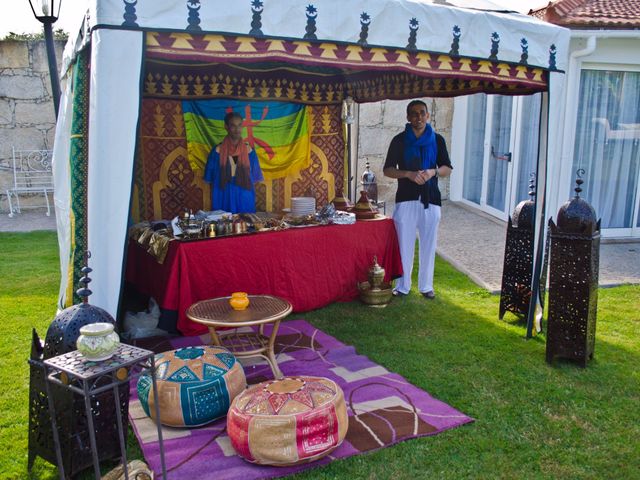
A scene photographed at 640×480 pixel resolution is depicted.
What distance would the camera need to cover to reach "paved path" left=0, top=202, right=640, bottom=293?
21.3 feet

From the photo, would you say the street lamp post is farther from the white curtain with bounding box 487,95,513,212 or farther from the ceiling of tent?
the white curtain with bounding box 487,95,513,212

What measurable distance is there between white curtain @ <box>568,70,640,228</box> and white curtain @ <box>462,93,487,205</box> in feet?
6.91

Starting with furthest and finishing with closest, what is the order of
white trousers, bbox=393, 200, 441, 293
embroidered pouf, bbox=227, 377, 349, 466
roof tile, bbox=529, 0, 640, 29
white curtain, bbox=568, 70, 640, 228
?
white curtain, bbox=568, 70, 640, 228 → roof tile, bbox=529, 0, 640, 29 → white trousers, bbox=393, 200, 441, 293 → embroidered pouf, bbox=227, 377, 349, 466

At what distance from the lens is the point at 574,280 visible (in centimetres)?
388

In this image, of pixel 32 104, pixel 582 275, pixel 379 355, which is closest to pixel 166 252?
pixel 379 355

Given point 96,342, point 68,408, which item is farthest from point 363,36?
point 68,408

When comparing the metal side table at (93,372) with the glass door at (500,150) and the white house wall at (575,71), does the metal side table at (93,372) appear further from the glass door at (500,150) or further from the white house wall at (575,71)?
the glass door at (500,150)

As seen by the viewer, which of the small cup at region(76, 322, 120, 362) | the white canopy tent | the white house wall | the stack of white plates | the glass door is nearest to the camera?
the small cup at region(76, 322, 120, 362)

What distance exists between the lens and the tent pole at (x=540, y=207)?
4.50m

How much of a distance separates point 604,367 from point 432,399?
139cm

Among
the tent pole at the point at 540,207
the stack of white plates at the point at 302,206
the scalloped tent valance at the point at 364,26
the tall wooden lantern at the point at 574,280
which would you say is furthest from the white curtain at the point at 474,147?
the tall wooden lantern at the point at 574,280

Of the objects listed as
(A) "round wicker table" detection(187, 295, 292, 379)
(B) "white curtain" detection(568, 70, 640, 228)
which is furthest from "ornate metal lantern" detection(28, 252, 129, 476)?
(B) "white curtain" detection(568, 70, 640, 228)

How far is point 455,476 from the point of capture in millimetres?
2732

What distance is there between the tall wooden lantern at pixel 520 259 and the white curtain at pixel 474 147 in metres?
5.46
